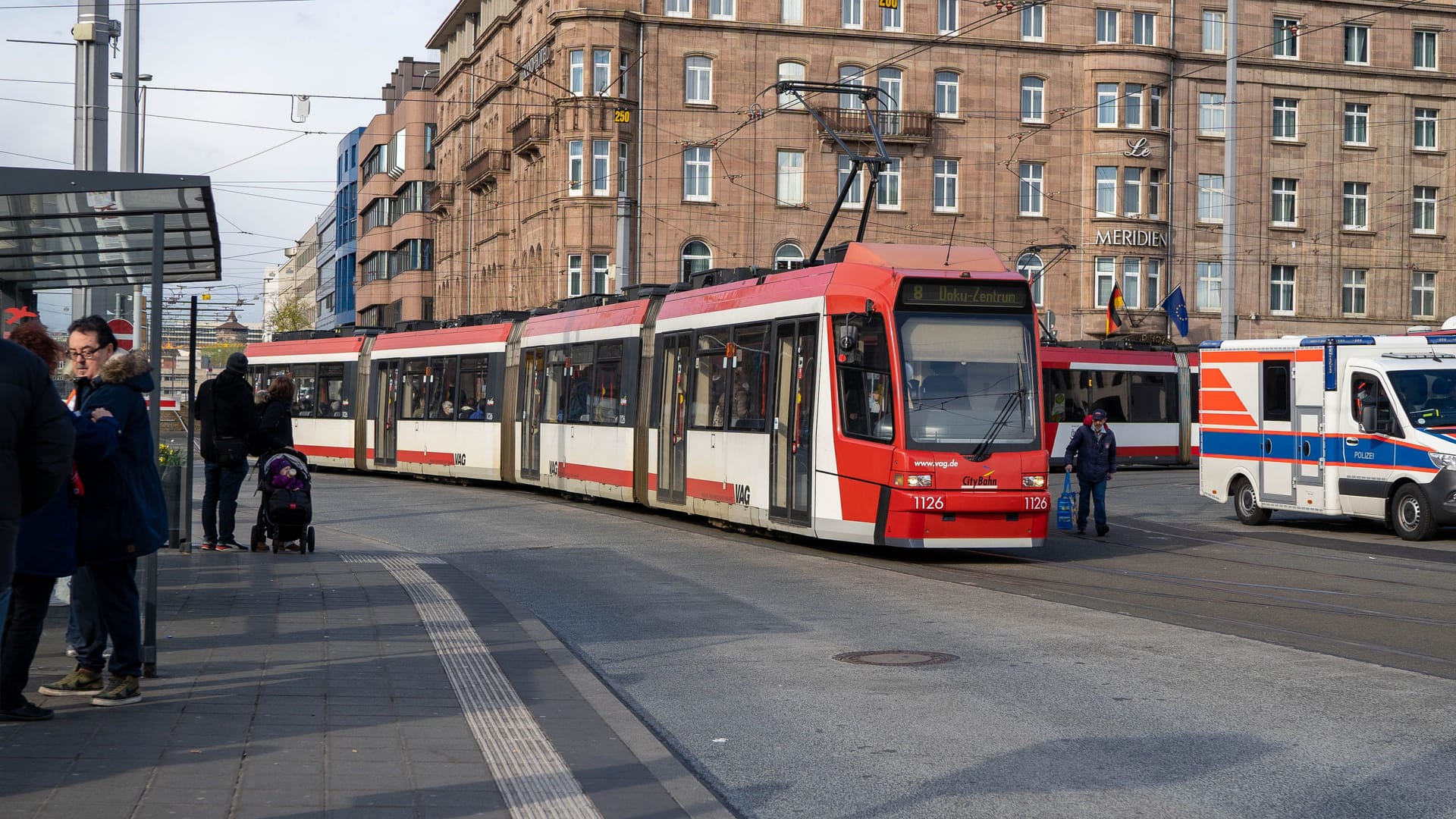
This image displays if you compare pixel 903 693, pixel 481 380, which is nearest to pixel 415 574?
pixel 903 693

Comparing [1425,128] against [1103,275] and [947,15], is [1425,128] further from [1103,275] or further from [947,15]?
[947,15]

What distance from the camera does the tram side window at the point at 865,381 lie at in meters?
16.5

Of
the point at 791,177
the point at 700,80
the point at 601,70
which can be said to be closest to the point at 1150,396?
the point at 791,177

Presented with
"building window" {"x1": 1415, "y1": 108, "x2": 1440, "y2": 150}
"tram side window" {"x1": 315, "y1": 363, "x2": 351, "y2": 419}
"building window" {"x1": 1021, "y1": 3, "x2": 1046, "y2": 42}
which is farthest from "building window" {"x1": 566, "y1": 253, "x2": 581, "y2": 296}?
"building window" {"x1": 1415, "y1": 108, "x2": 1440, "y2": 150}

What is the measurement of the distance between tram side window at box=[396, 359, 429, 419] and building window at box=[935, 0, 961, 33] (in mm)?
28183

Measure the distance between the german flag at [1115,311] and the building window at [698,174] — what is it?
1328 cm

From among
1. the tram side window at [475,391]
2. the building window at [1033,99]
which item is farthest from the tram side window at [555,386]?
the building window at [1033,99]

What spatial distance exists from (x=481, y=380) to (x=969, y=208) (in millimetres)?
28300

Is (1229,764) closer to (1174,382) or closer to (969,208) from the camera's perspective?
(1174,382)

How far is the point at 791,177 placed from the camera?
53.4 meters

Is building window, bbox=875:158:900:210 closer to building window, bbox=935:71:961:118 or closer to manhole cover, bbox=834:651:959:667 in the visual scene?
building window, bbox=935:71:961:118

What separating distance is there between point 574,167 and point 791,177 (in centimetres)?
710

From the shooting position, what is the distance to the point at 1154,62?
54625mm

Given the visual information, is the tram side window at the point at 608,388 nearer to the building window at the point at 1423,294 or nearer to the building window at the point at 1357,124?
the building window at the point at 1357,124
